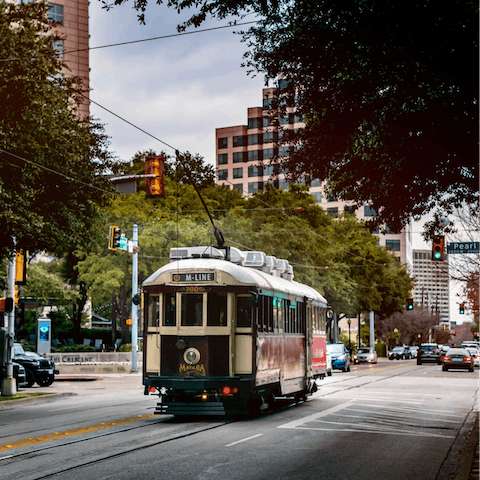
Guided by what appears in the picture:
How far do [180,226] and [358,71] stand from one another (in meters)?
43.3

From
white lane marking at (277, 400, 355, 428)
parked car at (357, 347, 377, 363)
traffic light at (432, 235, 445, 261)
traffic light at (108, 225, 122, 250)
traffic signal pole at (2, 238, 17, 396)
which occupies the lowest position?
parked car at (357, 347, 377, 363)

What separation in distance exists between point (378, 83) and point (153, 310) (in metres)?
8.55

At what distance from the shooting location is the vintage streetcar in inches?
642

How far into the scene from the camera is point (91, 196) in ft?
76.6

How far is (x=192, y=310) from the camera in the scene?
1681 centimetres

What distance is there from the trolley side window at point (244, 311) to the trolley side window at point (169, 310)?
1343 mm

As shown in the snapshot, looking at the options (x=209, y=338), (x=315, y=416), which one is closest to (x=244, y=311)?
(x=209, y=338)

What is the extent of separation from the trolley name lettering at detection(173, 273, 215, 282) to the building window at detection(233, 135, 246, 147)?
10677cm

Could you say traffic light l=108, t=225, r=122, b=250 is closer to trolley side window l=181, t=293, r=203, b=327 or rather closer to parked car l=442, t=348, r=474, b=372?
trolley side window l=181, t=293, r=203, b=327

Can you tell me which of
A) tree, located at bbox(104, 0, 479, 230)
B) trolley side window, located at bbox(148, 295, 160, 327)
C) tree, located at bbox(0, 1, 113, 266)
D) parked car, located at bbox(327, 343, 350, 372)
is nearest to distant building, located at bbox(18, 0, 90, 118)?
parked car, located at bbox(327, 343, 350, 372)

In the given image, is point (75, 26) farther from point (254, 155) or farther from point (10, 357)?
point (10, 357)

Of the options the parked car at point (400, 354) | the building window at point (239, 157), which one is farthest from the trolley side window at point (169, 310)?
the building window at point (239, 157)

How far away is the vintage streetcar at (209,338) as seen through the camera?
16.3 metres

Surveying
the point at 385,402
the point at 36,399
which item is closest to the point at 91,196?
the point at 36,399
